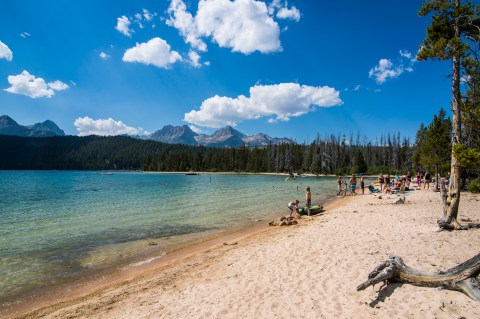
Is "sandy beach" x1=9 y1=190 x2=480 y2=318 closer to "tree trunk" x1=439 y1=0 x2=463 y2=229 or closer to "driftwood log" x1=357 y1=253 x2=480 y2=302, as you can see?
"driftwood log" x1=357 y1=253 x2=480 y2=302

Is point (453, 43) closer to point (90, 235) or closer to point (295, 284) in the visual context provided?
point (295, 284)

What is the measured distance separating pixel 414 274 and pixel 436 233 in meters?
6.55

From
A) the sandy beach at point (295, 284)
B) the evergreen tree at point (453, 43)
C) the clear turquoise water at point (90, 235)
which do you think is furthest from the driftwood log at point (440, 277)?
the clear turquoise water at point (90, 235)

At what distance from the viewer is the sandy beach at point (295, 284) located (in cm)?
656

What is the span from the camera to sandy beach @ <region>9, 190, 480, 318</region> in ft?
21.5

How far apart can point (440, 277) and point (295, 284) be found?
11.8ft

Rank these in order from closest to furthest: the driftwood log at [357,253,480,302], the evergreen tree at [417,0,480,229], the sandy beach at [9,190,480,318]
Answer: the driftwood log at [357,253,480,302] → the sandy beach at [9,190,480,318] → the evergreen tree at [417,0,480,229]

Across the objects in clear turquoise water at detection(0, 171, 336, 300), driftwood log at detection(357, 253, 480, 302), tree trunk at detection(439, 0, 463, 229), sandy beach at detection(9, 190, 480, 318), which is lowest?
clear turquoise water at detection(0, 171, 336, 300)

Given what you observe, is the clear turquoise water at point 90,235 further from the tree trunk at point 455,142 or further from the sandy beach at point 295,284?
the tree trunk at point 455,142

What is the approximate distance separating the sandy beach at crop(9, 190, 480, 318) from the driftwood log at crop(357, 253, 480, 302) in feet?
0.56

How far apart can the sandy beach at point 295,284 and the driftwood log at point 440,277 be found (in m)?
0.17

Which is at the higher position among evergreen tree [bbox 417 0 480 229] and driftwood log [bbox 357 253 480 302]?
evergreen tree [bbox 417 0 480 229]

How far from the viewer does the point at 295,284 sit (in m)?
8.28

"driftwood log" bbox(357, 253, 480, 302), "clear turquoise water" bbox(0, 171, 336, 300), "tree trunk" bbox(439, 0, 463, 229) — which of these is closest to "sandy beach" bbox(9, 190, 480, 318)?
"driftwood log" bbox(357, 253, 480, 302)
